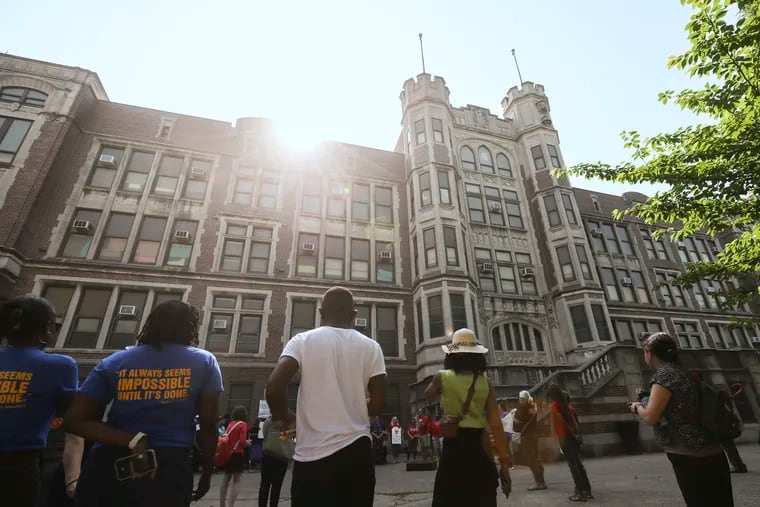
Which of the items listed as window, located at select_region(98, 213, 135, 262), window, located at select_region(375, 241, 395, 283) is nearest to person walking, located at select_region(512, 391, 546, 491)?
window, located at select_region(375, 241, 395, 283)

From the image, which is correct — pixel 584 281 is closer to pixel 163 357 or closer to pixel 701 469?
pixel 701 469

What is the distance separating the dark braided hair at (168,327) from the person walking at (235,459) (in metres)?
4.50

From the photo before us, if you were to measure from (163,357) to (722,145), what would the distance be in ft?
37.5

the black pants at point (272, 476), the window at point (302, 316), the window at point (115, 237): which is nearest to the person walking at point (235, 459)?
the black pants at point (272, 476)

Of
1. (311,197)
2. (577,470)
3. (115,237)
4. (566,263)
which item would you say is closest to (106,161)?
(115,237)

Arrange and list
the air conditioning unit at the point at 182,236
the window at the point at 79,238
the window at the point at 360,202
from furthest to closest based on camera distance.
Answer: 1. the window at the point at 360,202
2. the air conditioning unit at the point at 182,236
3. the window at the point at 79,238

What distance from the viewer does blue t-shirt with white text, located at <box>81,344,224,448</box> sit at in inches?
93.6

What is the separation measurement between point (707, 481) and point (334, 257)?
1985cm

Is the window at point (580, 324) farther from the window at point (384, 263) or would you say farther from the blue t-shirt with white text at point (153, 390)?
the blue t-shirt with white text at point (153, 390)

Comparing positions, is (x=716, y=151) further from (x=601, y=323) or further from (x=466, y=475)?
(x=601, y=323)

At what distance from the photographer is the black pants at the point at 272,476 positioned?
218 inches

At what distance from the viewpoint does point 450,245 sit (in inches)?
829

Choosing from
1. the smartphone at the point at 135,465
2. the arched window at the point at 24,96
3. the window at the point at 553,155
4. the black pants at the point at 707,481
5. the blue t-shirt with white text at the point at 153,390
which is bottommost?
the black pants at the point at 707,481

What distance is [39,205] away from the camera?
698 inches
